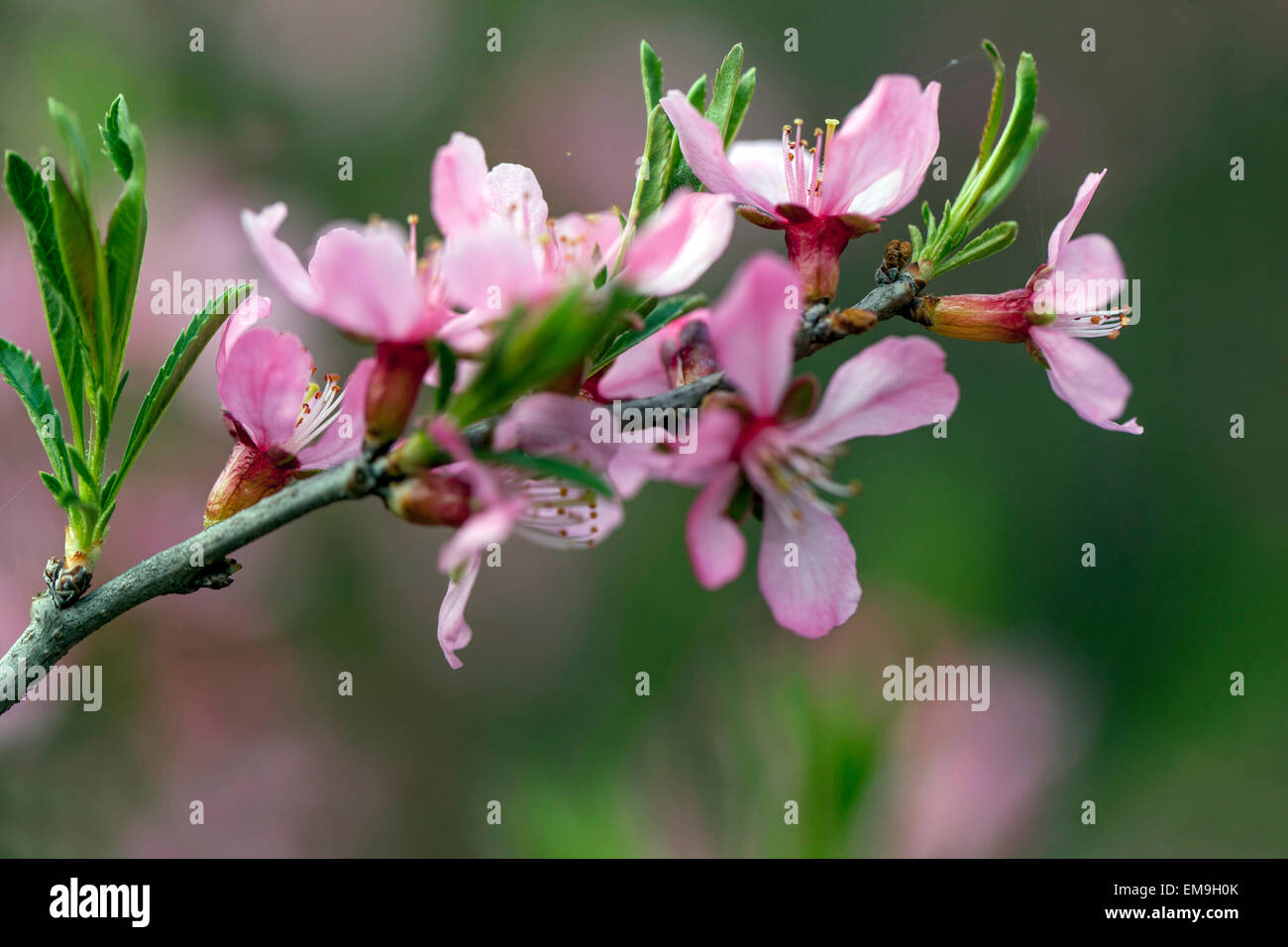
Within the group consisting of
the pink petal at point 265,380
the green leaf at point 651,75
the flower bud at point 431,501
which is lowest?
the flower bud at point 431,501

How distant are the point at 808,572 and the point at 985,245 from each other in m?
0.42

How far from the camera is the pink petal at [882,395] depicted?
0.93 meters

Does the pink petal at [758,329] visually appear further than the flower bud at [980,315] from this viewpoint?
No

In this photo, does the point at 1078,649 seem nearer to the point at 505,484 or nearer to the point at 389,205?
the point at 389,205

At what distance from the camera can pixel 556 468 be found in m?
0.83

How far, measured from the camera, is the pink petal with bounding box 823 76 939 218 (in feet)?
3.28

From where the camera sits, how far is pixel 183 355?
3.37 ft

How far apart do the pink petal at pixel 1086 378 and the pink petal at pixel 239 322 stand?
86 centimetres

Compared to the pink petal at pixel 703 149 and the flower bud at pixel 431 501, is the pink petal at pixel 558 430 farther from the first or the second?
the pink petal at pixel 703 149

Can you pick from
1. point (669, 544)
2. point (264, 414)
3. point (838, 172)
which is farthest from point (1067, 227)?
point (669, 544)

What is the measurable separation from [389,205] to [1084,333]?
10.8 ft

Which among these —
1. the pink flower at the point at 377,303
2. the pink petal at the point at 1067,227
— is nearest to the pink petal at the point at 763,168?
the pink petal at the point at 1067,227

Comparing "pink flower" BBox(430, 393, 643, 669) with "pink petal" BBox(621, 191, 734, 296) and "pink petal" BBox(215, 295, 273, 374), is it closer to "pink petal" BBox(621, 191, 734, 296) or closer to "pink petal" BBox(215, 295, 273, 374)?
"pink petal" BBox(621, 191, 734, 296)

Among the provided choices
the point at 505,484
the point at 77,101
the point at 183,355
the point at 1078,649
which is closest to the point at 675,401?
the point at 505,484
